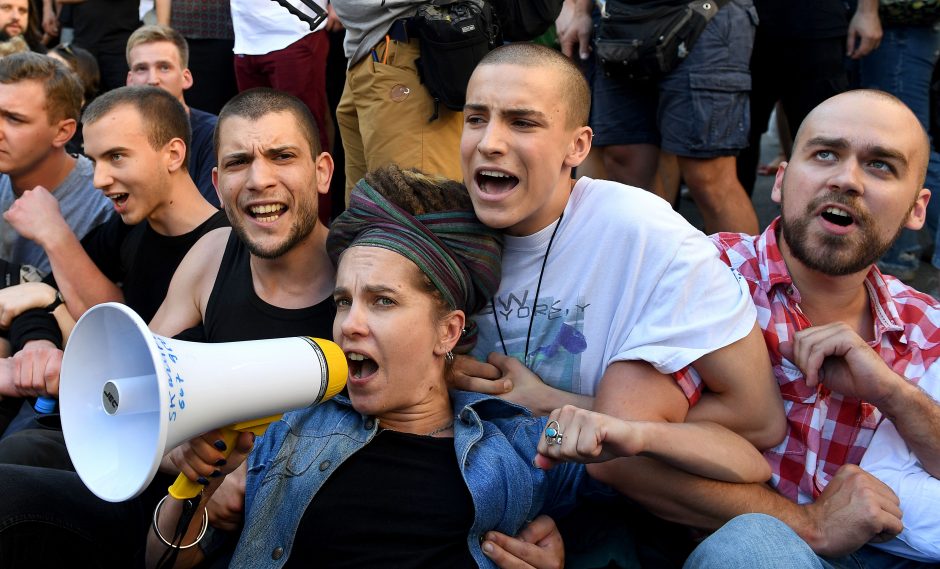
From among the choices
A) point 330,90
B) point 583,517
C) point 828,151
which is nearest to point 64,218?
point 330,90

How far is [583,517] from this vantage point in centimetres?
282

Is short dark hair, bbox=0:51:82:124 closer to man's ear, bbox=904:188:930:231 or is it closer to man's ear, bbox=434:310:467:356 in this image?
man's ear, bbox=434:310:467:356

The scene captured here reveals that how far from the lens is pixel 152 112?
4180 millimetres

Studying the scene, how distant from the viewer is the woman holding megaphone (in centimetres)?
256

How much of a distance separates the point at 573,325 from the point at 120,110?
7.88 feet

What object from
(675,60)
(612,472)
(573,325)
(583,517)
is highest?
(675,60)

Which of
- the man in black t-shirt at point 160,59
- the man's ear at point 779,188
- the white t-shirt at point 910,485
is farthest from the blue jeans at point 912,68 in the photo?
the man in black t-shirt at point 160,59

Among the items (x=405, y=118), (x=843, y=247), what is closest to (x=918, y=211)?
(x=843, y=247)

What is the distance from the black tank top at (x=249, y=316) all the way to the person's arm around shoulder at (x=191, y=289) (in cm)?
8

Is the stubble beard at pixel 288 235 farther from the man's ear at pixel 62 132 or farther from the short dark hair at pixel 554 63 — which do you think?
the man's ear at pixel 62 132

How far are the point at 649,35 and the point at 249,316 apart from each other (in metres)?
2.27

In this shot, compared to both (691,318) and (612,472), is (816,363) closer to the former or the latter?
(691,318)

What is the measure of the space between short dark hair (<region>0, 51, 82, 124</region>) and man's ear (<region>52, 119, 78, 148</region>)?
0.09 feet

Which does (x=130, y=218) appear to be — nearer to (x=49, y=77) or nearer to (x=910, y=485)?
(x=49, y=77)
